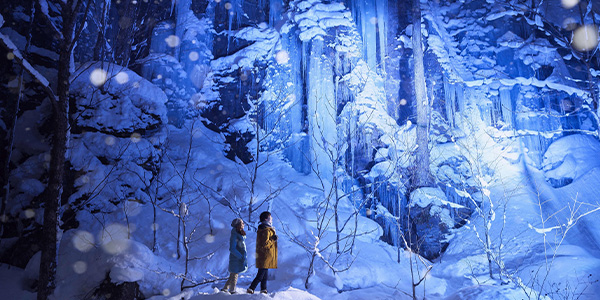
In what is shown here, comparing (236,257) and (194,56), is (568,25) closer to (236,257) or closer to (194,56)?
(194,56)

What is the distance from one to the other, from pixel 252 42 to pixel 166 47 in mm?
4438

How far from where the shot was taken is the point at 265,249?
458cm

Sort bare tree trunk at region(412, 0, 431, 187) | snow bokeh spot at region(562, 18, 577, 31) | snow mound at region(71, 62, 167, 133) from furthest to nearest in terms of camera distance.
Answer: snow bokeh spot at region(562, 18, 577, 31)
bare tree trunk at region(412, 0, 431, 187)
snow mound at region(71, 62, 167, 133)

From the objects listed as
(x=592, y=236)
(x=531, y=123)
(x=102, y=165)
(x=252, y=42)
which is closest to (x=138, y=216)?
(x=102, y=165)

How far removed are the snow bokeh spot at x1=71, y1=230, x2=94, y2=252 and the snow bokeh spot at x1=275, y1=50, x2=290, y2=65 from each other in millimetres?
12109

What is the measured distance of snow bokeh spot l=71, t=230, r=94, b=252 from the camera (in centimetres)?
668

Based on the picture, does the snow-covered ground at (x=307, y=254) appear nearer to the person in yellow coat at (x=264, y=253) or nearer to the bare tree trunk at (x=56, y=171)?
the person in yellow coat at (x=264, y=253)

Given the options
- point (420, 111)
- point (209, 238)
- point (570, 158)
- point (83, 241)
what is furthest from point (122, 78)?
point (570, 158)

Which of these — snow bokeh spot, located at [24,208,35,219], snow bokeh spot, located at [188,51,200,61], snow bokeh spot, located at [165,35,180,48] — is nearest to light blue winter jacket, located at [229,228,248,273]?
snow bokeh spot, located at [24,208,35,219]

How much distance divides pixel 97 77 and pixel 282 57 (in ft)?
31.7

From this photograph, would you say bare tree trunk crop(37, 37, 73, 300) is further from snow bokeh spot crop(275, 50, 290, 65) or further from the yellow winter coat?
snow bokeh spot crop(275, 50, 290, 65)

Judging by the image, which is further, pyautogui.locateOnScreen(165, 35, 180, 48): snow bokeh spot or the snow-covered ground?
pyautogui.locateOnScreen(165, 35, 180, 48): snow bokeh spot

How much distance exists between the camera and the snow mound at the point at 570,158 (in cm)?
1477

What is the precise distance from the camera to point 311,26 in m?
16.0
